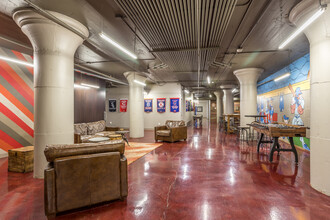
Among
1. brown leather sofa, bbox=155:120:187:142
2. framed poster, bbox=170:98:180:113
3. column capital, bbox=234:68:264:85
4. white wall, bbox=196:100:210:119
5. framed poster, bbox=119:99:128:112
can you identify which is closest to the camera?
brown leather sofa, bbox=155:120:187:142

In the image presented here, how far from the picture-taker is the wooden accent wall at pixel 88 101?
7406mm

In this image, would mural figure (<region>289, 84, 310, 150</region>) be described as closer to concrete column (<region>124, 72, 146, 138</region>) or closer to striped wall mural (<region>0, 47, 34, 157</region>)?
concrete column (<region>124, 72, 146, 138</region>)

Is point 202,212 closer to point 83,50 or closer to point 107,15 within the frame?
point 107,15

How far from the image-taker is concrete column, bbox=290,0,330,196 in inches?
108

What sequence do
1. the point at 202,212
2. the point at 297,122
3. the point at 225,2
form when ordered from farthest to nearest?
the point at 297,122
the point at 225,2
the point at 202,212

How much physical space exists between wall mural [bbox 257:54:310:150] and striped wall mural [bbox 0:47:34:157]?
32.1 ft

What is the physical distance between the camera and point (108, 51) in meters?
5.57

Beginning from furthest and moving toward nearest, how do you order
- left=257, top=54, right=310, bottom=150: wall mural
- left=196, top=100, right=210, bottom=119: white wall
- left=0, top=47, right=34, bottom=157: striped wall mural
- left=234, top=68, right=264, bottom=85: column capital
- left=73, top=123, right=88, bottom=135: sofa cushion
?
left=196, top=100, right=210, bottom=119: white wall
left=234, top=68, right=264, bottom=85: column capital
left=73, top=123, right=88, bottom=135: sofa cushion
left=257, top=54, right=310, bottom=150: wall mural
left=0, top=47, right=34, bottom=157: striped wall mural

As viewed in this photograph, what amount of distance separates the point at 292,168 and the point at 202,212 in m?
3.25

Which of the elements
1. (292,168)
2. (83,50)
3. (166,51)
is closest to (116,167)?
(166,51)

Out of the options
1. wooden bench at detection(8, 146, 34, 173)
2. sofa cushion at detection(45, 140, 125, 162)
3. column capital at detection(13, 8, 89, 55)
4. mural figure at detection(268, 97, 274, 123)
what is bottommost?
wooden bench at detection(8, 146, 34, 173)

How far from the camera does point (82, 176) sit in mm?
2271

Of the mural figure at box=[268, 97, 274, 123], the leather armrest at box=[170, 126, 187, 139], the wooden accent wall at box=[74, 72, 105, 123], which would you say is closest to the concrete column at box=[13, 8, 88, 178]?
the wooden accent wall at box=[74, 72, 105, 123]

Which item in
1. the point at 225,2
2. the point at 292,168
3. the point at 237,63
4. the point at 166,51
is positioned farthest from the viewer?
the point at 237,63
